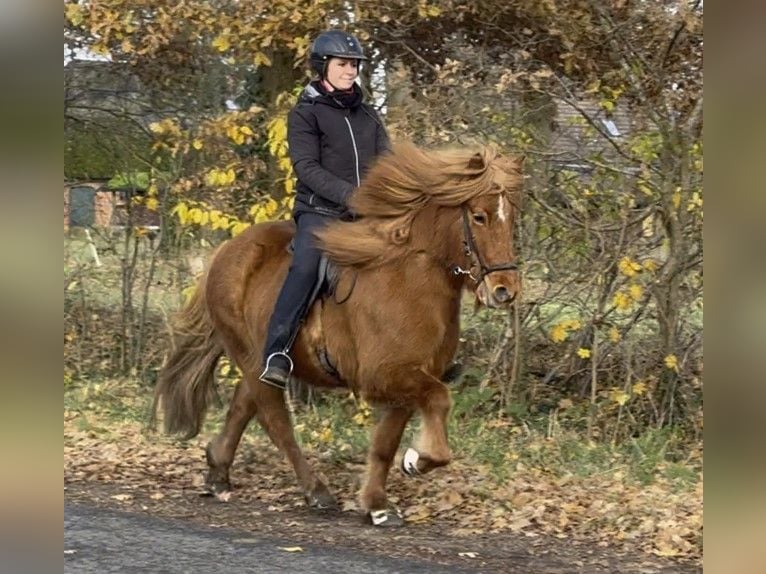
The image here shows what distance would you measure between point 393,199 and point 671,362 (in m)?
3.38

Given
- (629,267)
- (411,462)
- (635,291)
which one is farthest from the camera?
(635,291)

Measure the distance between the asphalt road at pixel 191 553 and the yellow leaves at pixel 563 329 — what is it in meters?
3.46

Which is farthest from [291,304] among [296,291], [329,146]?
[329,146]

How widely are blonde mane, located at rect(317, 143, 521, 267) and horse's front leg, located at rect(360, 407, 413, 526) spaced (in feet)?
3.57

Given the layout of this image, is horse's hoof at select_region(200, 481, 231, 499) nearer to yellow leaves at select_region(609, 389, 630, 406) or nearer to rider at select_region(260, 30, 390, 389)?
rider at select_region(260, 30, 390, 389)

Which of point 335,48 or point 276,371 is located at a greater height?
point 335,48

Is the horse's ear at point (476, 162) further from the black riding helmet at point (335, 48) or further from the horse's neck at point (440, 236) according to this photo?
the black riding helmet at point (335, 48)

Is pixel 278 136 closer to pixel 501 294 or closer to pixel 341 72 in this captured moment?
pixel 341 72

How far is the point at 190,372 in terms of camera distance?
8188mm

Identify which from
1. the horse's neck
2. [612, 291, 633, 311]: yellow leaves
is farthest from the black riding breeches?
[612, 291, 633, 311]: yellow leaves

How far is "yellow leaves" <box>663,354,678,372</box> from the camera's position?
8625mm
